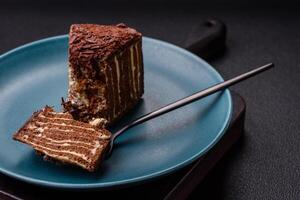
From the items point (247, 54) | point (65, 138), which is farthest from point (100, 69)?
point (247, 54)

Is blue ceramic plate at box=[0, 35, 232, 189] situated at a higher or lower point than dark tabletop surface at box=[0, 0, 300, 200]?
higher

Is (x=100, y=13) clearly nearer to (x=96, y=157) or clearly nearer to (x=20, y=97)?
(x=20, y=97)

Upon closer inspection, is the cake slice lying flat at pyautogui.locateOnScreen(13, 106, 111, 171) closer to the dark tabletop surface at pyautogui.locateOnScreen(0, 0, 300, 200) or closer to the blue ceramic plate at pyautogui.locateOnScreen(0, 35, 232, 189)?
the blue ceramic plate at pyautogui.locateOnScreen(0, 35, 232, 189)

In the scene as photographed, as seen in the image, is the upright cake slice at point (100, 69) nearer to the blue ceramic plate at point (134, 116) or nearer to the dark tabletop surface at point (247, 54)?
the blue ceramic plate at point (134, 116)

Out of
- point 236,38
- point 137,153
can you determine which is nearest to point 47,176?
point 137,153

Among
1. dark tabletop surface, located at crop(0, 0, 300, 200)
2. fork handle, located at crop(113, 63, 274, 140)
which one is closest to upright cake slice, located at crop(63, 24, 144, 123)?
fork handle, located at crop(113, 63, 274, 140)
